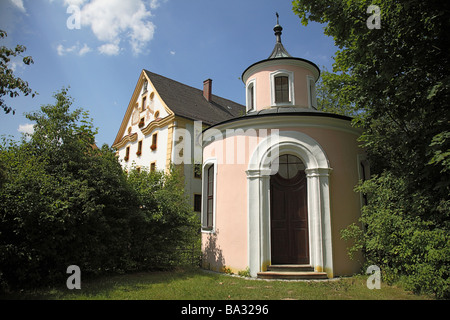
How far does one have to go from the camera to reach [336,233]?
8695 millimetres

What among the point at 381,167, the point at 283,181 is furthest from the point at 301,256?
the point at 381,167

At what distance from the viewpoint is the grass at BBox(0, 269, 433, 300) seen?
622 cm

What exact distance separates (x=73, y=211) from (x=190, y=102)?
15.5 meters

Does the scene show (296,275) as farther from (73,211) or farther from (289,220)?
(73,211)

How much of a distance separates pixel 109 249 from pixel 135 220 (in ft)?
3.59

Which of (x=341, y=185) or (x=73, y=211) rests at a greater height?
(x=341, y=185)

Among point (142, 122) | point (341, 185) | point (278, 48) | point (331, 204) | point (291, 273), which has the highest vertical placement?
point (278, 48)

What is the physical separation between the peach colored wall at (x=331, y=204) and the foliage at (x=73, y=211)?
1.32 metres

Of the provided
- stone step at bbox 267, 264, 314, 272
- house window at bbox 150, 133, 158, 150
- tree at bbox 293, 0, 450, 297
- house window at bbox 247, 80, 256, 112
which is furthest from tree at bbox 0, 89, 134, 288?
house window at bbox 150, 133, 158, 150

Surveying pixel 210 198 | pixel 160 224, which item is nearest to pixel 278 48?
pixel 210 198

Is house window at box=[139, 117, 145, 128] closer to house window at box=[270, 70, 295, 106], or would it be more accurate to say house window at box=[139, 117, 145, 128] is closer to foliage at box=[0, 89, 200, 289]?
foliage at box=[0, 89, 200, 289]

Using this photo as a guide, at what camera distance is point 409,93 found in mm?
6531

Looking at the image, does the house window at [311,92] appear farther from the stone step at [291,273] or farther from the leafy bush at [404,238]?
the stone step at [291,273]
